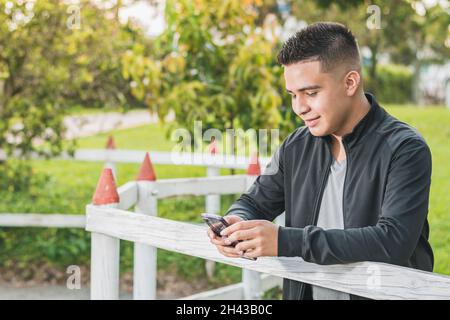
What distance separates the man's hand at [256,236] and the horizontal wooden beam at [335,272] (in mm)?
177

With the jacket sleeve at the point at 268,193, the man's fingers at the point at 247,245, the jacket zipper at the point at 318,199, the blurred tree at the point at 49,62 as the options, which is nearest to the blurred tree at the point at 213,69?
the blurred tree at the point at 49,62

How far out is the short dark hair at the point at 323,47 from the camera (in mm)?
2320

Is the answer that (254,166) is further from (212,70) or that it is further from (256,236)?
(256,236)

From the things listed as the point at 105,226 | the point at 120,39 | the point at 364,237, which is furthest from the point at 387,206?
the point at 120,39

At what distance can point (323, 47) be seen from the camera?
2.33 metres

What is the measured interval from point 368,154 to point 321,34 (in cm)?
42

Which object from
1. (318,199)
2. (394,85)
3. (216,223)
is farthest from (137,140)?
(394,85)

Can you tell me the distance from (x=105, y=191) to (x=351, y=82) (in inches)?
53.2

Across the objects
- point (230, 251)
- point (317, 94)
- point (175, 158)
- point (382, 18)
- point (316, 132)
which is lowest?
point (230, 251)

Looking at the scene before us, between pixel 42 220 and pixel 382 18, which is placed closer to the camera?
pixel 42 220

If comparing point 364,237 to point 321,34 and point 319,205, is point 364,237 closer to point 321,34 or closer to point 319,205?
point 319,205

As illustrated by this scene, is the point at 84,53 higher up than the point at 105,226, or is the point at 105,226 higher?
the point at 84,53

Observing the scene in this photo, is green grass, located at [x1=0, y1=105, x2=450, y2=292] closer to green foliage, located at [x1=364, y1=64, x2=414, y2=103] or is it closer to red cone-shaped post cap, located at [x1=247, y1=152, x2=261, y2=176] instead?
red cone-shaped post cap, located at [x1=247, y1=152, x2=261, y2=176]

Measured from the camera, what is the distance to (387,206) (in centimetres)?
217
